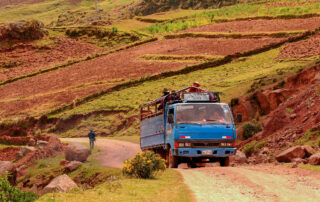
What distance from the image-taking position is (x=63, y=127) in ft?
176

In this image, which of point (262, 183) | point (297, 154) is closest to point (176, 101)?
point (297, 154)

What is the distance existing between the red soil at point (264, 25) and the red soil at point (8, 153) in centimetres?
4099

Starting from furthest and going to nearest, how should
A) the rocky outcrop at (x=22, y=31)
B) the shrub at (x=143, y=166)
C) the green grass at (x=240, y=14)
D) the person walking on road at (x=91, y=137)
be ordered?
the rocky outcrop at (x=22, y=31) < the green grass at (x=240, y=14) < the person walking on road at (x=91, y=137) < the shrub at (x=143, y=166)

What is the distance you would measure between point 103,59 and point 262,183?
63.4 metres

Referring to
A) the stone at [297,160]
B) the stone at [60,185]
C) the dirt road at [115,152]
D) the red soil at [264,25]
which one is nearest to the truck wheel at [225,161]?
the stone at [297,160]

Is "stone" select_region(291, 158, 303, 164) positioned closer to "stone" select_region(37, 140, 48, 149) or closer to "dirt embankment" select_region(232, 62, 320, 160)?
"dirt embankment" select_region(232, 62, 320, 160)

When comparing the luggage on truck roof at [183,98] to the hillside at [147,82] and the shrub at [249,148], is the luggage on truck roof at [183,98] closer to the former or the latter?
the hillside at [147,82]

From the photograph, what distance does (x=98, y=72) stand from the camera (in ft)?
225

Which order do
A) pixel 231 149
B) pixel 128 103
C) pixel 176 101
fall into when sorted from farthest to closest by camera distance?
1. pixel 128 103
2. pixel 176 101
3. pixel 231 149

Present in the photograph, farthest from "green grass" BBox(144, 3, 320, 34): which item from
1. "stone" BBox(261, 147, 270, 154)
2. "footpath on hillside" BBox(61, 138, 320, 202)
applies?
"footpath on hillside" BBox(61, 138, 320, 202)

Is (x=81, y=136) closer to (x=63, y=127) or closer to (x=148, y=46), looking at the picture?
(x=63, y=127)

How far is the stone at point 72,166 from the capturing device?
3188 cm

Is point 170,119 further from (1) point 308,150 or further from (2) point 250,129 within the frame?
(2) point 250,129

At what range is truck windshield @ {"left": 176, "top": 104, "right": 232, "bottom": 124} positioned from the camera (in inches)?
820
